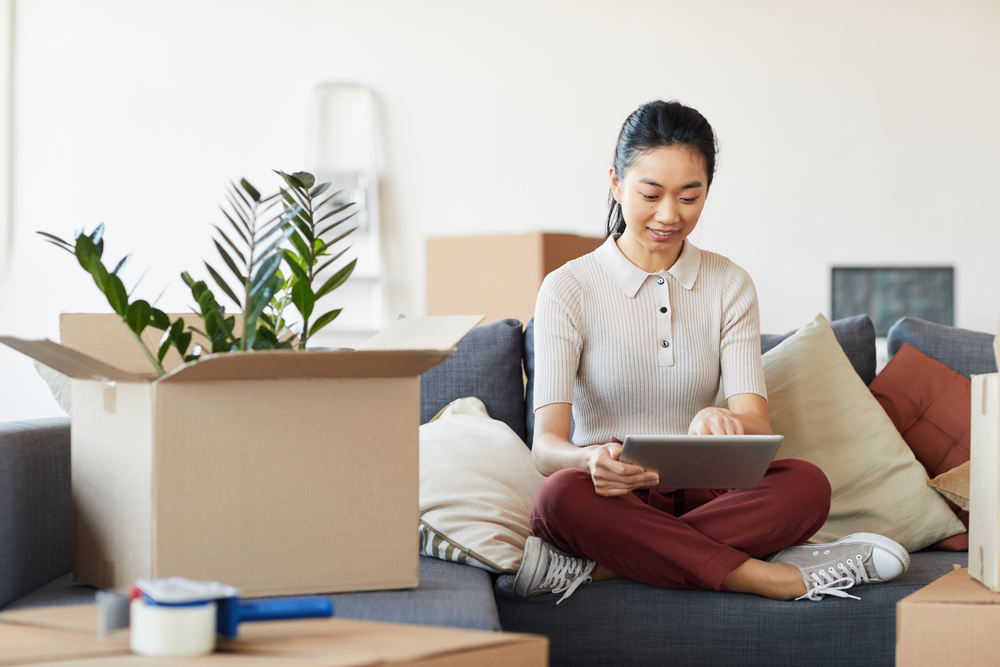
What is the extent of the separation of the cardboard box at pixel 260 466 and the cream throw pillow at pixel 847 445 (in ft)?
2.70

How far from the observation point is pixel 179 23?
2.99 meters

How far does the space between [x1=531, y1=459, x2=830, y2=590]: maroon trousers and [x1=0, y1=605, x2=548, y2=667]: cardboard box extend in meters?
0.46

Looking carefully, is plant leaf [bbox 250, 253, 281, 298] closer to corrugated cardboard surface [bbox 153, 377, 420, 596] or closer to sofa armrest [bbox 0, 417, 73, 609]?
corrugated cardboard surface [bbox 153, 377, 420, 596]

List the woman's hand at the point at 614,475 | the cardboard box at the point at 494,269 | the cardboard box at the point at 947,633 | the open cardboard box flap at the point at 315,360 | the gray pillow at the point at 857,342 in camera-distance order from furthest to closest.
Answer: the cardboard box at the point at 494,269, the gray pillow at the point at 857,342, the woman's hand at the point at 614,475, the cardboard box at the point at 947,633, the open cardboard box flap at the point at 315,360

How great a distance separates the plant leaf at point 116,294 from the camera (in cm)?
98

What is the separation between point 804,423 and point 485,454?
1.93 ft

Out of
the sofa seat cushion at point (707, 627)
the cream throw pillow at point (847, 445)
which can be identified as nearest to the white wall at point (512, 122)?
the cream throw pillow at point (847, 445)

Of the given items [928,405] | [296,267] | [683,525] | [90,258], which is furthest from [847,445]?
[90,258]

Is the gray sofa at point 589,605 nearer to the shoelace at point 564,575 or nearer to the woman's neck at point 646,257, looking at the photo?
the shoelace at point 564,575

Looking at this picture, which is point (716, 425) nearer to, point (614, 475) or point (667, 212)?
point (614, 475)

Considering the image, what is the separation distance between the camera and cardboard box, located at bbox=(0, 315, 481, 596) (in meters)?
0.93

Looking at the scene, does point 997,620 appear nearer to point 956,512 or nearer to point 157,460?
point 956,512

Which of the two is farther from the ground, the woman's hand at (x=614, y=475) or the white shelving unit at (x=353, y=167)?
the white shelving unit at (x=353, y=167)

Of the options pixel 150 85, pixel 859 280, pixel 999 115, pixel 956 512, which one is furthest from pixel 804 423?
pixel 150 85
